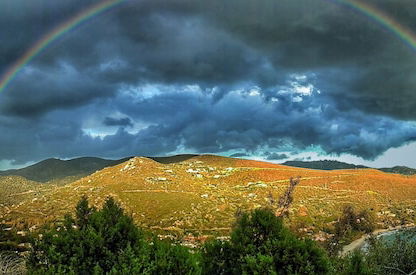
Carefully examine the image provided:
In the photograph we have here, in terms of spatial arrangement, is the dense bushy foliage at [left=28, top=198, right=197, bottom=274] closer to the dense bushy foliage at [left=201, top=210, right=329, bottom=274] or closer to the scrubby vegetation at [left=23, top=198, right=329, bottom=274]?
the scrubby vegetation at [left=23, top=198, right=329, bottom=274]

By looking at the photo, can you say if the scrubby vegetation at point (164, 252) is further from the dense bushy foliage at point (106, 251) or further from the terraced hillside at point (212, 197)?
the terraced hillside at point (212, 197)

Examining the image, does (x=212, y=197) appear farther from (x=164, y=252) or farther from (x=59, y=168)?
(x=59, y=168)

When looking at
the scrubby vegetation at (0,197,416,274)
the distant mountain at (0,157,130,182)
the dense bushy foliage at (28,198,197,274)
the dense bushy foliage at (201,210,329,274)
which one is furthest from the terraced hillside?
the distant mountain at (0,157,130,182)

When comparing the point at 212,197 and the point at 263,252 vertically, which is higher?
the point at 212,197

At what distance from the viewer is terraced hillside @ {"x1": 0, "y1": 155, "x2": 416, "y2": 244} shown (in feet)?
141

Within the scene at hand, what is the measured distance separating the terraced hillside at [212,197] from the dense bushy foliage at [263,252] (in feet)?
81.2

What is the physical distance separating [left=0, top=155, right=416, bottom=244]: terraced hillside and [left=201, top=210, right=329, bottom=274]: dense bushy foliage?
24751mm

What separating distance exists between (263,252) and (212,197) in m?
44.6

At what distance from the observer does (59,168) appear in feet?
526

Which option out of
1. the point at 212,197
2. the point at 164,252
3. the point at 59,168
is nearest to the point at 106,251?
the point at 164,252

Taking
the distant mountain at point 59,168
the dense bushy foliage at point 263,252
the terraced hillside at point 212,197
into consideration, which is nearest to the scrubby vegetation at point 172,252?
the dense bushy foliage at point 263,252

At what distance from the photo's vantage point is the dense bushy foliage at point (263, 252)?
28.7 ft

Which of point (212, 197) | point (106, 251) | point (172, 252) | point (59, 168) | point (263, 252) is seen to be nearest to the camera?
point (172, 252)

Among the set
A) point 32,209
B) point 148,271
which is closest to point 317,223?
→ point 32,209
